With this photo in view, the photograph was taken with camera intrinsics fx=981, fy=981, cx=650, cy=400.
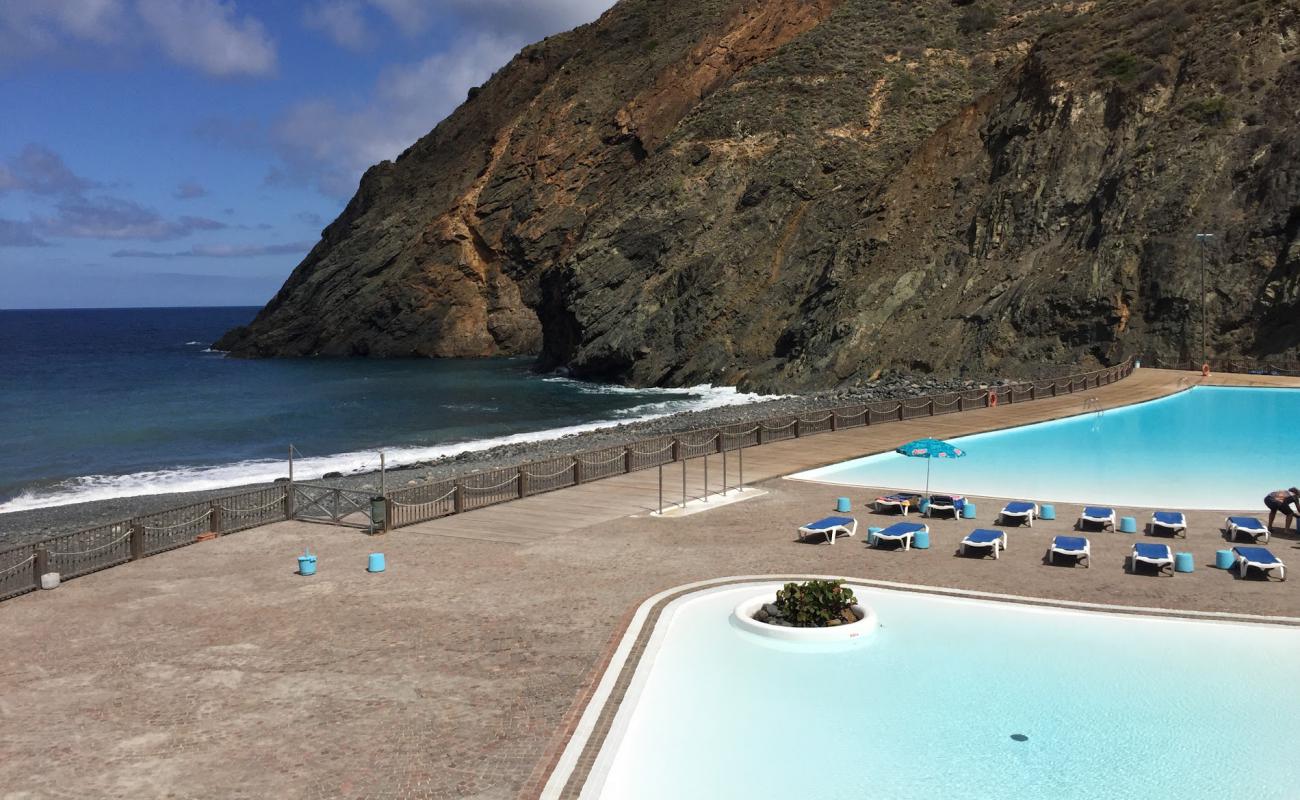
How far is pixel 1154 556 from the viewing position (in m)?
16.7

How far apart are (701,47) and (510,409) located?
4570 cm

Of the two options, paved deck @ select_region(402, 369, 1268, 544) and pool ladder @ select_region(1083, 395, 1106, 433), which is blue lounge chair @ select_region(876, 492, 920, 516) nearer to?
paved deck @ select_region(402, 369, 1268, 544)

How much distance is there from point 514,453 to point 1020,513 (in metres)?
24.5

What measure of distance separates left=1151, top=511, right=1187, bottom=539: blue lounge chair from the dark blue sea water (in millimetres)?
31173

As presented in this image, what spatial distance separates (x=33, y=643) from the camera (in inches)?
551

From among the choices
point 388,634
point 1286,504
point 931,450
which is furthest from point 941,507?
point 388,634

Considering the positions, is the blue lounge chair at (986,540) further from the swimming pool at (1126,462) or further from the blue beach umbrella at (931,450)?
the swimming pool at (1126,462)

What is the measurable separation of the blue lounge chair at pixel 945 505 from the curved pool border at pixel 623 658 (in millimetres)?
5239

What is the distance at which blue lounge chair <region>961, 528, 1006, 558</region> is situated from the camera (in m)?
17.9

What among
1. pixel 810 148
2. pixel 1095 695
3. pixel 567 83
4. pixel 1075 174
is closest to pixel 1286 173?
pixel 1075 174

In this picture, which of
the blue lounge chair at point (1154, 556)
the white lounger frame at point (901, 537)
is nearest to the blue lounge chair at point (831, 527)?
the white lounger frame at point (901, 537)

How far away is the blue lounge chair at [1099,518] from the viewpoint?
19953mm

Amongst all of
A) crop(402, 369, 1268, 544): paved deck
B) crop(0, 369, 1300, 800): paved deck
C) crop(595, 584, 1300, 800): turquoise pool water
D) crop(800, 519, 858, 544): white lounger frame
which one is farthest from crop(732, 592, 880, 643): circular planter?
crop(402, 369, 1268, 544): paved deck

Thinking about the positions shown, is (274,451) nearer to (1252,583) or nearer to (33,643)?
(33,643)
